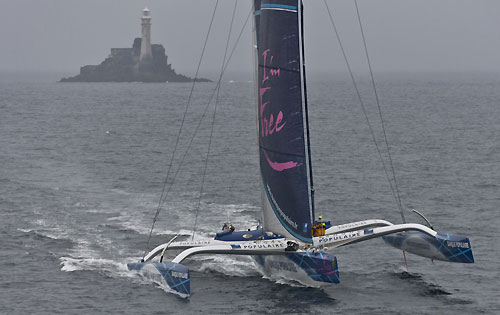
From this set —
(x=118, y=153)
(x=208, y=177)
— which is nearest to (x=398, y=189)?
(x=208, y=177)

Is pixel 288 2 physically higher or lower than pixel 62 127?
higher

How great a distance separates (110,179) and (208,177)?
6750mm

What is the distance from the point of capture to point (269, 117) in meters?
32.1

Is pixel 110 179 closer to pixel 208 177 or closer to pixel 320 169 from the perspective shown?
pixel 208 177

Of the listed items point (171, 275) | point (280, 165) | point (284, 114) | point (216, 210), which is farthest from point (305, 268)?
point (216, 210)

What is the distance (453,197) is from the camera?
164 feet

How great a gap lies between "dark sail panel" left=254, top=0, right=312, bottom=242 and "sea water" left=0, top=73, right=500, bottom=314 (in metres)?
3.04

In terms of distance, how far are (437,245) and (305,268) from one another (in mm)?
6149

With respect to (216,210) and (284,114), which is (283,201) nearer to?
(284,114)

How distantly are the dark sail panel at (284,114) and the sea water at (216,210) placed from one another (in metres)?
3.04

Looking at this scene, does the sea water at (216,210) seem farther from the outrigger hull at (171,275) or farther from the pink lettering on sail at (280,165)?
the pink lettering on sail at (280,165)

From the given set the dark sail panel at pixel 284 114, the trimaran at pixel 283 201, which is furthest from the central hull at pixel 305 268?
the dark sail panel at pixel 284 114

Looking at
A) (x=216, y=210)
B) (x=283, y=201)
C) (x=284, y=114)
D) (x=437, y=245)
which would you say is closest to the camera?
(x=284, y=114)

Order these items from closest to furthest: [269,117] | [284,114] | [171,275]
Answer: [171,275], [284,114], [269,117]
